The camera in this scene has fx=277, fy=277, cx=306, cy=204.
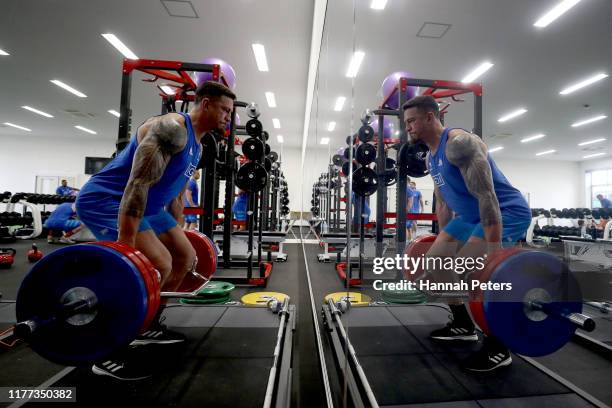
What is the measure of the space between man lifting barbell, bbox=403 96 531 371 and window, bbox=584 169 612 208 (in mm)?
252

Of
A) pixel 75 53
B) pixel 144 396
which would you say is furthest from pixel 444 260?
pixel 75 53

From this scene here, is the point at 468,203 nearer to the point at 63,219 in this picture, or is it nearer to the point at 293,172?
the point at 63,219

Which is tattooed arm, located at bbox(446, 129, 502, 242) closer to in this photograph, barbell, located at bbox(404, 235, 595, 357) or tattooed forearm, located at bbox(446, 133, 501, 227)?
tattooed forearm, located at bbox(446, 133, 501, 227)

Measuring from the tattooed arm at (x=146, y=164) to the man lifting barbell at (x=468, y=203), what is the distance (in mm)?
1008

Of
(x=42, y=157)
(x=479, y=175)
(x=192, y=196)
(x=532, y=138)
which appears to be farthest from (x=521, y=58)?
(x=42, y=157)

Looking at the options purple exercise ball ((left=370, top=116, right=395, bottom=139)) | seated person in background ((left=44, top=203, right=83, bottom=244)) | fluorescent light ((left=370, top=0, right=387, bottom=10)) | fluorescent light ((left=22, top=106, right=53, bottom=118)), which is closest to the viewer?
fluorescent light ((left=370, top=0, right=387, bottom=10))

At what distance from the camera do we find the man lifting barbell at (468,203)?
3.35ft

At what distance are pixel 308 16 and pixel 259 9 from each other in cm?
57

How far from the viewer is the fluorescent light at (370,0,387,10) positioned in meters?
2.54

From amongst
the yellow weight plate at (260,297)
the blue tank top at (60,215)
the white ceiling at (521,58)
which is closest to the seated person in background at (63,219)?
the blue tank top at (60,215)

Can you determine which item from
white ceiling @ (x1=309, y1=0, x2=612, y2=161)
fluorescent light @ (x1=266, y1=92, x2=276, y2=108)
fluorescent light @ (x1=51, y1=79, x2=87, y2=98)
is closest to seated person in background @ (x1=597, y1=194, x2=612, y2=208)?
white ceiling @ (x1=309, y1=0, x2=612, y2=161)

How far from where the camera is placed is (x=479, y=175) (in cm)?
106

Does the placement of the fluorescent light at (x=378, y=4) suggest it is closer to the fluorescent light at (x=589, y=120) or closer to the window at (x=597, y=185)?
Result: the fluorescent light at (x=589, y=120)

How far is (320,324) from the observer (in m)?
1.73
